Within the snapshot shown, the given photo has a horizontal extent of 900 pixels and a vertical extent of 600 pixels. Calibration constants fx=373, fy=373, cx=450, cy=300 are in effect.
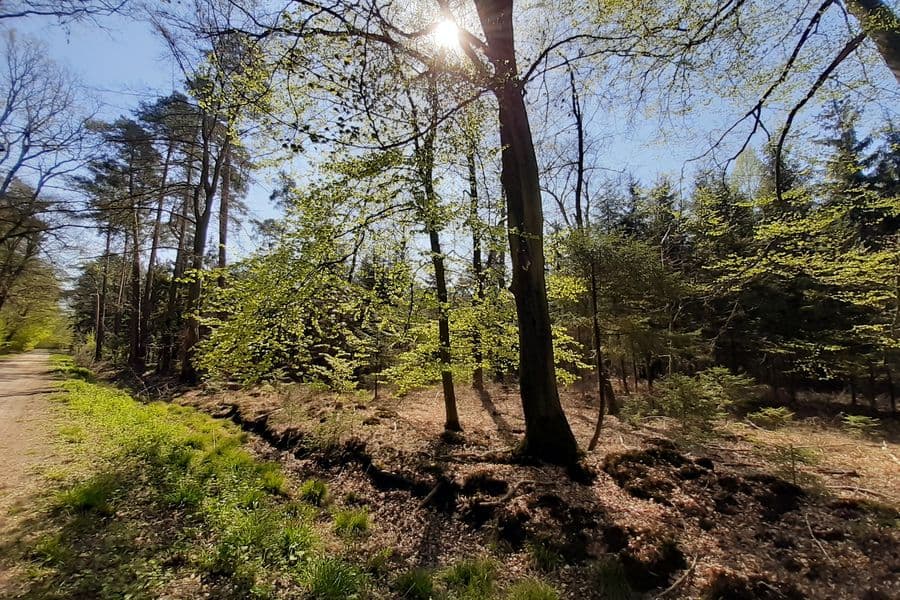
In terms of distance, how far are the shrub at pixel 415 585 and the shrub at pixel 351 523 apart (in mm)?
1047

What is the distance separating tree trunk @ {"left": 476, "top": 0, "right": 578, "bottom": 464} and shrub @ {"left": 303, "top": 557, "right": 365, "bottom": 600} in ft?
9.69

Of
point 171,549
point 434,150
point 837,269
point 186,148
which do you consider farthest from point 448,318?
point 186,148

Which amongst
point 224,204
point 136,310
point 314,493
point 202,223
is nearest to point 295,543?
point 314,493

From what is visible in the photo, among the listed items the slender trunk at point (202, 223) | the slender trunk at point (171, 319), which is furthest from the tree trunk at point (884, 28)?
the slender trunk at point (171, 319)

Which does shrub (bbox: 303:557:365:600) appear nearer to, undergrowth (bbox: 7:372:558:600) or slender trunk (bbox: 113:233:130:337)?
undergrowth (bbox: 7:372:558:600)

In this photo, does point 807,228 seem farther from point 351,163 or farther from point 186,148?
point 186,148

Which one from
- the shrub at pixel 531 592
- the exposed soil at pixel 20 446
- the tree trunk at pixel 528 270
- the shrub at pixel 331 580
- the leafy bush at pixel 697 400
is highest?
the tree trunk at pixel 528 270

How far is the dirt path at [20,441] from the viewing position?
4.08 m

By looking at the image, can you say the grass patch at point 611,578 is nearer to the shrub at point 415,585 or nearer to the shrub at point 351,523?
the shrub at point 415,585

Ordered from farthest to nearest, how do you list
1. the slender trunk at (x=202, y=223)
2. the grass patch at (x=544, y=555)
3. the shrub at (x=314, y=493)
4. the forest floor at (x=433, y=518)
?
the slender trunk at (x=202, y=223) < the shrub at (x=314, y=493) < the grass patch at (x=544, y=555) < the forest floor at (x=433, y=518)

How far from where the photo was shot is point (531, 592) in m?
3.27

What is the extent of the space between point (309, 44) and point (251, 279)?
3.13 meters

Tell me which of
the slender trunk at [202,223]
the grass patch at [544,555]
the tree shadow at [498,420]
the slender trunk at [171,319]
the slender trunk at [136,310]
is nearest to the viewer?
the grass patch at [544,555]

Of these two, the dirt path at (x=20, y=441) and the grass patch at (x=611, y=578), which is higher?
the dirt path at (x=20, y=441)
